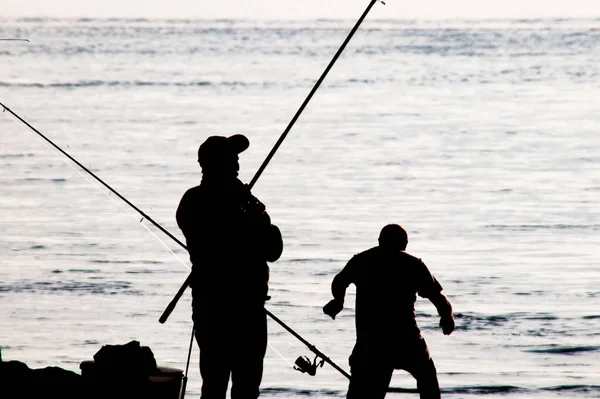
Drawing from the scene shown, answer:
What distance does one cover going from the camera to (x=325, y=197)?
54.4ft

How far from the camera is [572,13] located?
236 feet

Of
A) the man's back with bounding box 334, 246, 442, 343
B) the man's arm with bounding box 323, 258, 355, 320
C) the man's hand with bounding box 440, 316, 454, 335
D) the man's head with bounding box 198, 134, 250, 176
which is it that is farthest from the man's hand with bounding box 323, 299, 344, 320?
the man's head with bounding box 198, 134, 250, 176

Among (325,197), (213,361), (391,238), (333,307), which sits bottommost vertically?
(325,197)

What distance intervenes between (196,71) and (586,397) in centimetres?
3167

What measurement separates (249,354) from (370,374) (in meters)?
0.54

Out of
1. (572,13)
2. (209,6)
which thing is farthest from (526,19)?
(209,6)

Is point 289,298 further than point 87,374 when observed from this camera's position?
Yes

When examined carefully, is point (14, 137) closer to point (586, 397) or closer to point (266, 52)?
point (586, 397)

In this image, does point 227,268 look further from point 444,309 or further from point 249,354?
→ point 444,309

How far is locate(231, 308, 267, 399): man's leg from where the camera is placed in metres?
5.29

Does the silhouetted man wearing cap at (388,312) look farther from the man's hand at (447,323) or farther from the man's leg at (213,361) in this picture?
the man's leg at (213,361)

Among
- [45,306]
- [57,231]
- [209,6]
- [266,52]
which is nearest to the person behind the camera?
[45,306]

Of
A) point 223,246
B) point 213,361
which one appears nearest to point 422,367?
point 213,361

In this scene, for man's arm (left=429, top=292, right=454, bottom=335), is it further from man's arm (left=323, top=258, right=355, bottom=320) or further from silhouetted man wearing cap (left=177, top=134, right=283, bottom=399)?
silhouetted man wearing cap (left=177, top=134, right=283, bottom=399)
